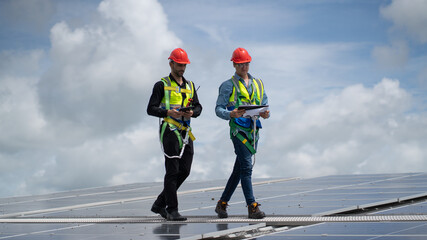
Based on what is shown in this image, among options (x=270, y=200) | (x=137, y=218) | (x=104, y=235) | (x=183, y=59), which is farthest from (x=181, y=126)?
(x=270, y=200)

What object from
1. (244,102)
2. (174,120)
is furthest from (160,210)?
(244,102)

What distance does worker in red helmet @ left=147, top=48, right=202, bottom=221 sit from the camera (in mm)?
8922

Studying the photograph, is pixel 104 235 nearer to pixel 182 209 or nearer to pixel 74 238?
pixel 74 238

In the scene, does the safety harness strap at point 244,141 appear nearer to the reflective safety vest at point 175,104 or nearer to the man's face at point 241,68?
the reflective safety vest at point 175,104

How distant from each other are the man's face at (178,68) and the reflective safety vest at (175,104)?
134mm

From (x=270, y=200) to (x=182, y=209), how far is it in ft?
5.31

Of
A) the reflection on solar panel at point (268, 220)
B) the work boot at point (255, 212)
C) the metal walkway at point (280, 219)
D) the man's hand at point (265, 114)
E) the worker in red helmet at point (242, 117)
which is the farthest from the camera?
the worker in red helmet at point (242, 117)

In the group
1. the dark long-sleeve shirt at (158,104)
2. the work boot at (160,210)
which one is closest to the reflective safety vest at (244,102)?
the dark long-sleeve shirt at (158,104)

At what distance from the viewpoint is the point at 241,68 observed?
902 centimetres

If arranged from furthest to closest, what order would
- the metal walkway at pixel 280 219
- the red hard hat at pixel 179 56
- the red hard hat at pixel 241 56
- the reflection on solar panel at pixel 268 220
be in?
the red hard hat at pixel 179 56
the red hard hat at pixel 241 56
the metal walkway at pixel 280 219
the reflection on solar panel at pixel 268 220

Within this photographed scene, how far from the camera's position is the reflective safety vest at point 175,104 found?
896cm

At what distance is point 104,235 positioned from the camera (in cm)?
745

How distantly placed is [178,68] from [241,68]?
2.86 ft

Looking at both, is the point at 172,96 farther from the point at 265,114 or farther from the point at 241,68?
the point at 265,114
